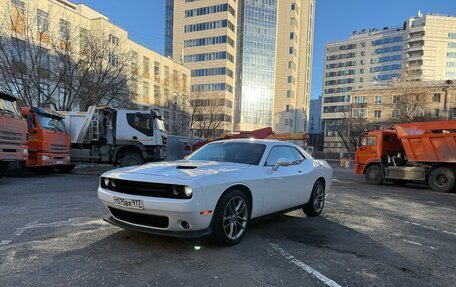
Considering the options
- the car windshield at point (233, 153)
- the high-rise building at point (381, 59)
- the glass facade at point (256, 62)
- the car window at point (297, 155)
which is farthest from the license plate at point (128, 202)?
the high-rise building at point (381, 59)

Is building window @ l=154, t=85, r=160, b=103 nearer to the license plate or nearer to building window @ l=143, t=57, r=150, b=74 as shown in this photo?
building window @ l=143, t=57, r=150, b=74

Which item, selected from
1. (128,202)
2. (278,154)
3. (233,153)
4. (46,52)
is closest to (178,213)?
(128,202)

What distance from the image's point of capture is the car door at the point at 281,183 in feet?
17.3

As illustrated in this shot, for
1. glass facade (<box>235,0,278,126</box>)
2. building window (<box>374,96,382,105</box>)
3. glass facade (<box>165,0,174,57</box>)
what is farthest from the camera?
glass facade (<box>165,0,174,57</box>)

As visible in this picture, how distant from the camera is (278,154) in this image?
5910 millimetres

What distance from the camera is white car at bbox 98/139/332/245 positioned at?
4.07 m

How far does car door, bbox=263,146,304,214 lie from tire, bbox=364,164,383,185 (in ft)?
35.4

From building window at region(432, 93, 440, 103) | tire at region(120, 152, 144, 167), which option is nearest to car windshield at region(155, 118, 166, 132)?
tire at region(120, 152, 144, 167)

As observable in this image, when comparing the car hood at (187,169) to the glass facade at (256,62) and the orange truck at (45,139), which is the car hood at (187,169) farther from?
the glass facade at (256,62)

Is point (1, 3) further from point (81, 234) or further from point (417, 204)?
point (417, 204)

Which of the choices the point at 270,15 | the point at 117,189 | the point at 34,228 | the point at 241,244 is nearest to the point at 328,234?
the point at 241,244

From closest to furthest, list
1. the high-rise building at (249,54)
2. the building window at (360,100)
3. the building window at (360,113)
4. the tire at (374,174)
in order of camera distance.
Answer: the tire at (374,174) < the building window at (360,113) < the building window at (360,100) < the high-rise building at (249,54)

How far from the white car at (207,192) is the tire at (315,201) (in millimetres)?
844

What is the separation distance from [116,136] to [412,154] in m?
13.0
